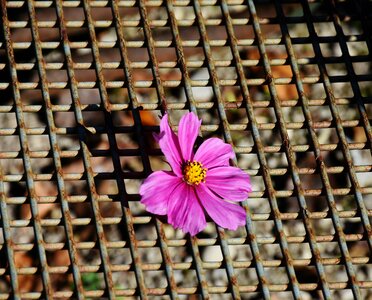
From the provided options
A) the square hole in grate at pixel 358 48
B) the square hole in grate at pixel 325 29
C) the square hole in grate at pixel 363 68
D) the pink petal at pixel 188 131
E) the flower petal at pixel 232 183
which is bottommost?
the flower petal at pixel 232 183

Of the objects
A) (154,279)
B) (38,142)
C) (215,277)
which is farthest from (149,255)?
(38,142)

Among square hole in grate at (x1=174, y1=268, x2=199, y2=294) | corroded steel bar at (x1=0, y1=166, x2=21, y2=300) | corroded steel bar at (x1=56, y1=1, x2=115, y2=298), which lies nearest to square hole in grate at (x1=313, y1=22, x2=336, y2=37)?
square hole in grate at (x1=174, y1=268, x2=199, y2=294)

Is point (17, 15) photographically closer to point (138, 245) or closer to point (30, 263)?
point (30, 263)

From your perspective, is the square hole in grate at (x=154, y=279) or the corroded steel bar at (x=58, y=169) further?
the square hole in grate at (x=154, y=279)

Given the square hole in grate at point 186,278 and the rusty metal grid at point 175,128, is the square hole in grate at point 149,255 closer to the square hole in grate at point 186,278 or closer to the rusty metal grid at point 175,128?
the square hole in grate at point 186,278

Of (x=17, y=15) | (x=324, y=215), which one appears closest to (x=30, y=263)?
(x=17, y=15)

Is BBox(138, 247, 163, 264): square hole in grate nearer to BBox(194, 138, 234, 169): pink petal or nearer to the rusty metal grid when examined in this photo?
the rusty metal grid

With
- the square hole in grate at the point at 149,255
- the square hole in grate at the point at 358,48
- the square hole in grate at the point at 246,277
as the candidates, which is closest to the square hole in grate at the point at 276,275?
the square hole in grate at the point at 246,277
